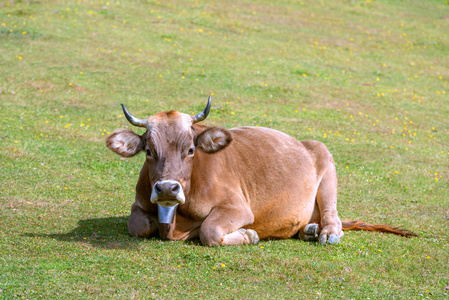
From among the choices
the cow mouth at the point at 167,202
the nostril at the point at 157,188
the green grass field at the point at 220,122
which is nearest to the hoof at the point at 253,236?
the green grass field at the point at 220,122

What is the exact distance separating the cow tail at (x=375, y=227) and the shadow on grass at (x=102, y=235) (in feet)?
A: 11.1

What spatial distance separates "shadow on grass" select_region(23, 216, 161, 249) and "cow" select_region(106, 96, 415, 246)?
0.27 m

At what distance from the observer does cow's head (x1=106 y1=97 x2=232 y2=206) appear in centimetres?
756

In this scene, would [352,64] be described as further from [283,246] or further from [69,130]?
[283,246]

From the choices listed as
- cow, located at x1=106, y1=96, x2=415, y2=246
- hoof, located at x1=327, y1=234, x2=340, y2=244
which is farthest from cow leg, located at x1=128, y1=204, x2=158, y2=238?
hoof, located at x1=327, y1=234, x2=340, y2=244

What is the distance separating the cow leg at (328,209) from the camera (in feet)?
29.4

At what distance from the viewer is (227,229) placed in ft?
27.5

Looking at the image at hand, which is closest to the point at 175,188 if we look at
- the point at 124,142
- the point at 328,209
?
the point at 124,142

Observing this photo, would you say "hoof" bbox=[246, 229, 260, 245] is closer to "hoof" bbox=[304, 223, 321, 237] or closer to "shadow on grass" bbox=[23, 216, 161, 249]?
"hoof" bbox=[304, 223, 321, 237]

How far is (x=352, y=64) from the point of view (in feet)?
87.0

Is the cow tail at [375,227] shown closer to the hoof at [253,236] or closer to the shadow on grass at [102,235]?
the hoof at [253,236]

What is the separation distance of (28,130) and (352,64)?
1630 centimetres

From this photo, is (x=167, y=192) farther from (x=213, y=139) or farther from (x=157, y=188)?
(x=213, y=139)

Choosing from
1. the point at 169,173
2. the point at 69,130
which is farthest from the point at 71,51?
the point at 169,173
